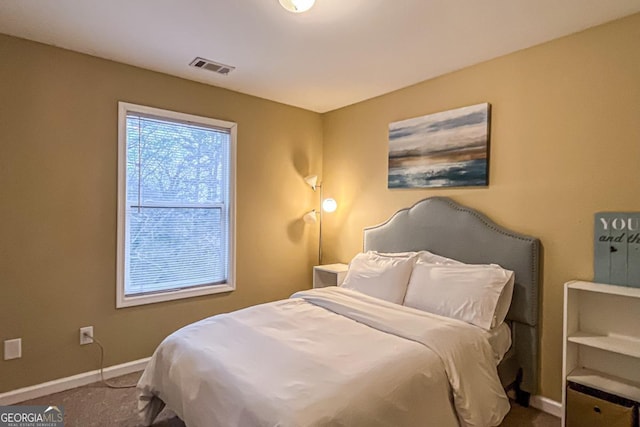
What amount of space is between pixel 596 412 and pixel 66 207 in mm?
3613

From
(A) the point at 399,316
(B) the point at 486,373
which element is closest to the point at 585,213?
(B) the point at 486,373

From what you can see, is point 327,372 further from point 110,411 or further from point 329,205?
point 329,205

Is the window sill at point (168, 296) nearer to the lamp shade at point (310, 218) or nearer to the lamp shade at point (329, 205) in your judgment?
the lamp shade at point (310, 218)

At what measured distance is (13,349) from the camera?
2.41 m

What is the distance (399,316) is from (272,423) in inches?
45.1

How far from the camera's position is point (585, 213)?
223cm

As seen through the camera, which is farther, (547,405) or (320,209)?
(320,209)

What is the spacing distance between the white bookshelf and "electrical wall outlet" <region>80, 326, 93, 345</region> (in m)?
3.24

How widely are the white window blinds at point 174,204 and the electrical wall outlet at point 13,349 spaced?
708 mm

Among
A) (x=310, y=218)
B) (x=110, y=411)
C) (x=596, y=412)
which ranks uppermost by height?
(x=310, y=218)

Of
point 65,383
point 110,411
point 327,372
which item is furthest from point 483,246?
point 65,383

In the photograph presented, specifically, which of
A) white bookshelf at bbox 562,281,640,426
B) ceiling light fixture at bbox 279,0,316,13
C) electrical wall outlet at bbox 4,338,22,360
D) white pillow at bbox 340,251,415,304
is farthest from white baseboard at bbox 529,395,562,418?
electrical wall outlet at bbox 4,338,22,360

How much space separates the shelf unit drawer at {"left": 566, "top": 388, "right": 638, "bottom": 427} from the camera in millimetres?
1850

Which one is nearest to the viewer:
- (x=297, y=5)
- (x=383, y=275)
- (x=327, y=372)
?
(x=327, y=372)
